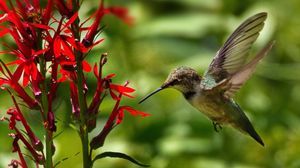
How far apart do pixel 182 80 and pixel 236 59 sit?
16 centimetres

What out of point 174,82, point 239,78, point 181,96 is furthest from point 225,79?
point 181,96

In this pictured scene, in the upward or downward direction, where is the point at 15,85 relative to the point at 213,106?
upward

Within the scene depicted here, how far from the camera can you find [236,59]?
6.14 ft

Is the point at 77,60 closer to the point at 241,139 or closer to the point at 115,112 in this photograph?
the point at 115,112

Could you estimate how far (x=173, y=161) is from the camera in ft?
7.66

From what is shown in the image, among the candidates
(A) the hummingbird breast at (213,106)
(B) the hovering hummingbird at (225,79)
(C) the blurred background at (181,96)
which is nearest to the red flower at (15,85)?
(B) the hovering hummingbird at (225,79)

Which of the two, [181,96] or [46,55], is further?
[181,96]

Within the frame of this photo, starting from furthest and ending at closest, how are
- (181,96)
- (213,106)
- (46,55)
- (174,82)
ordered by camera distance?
1. (181,96)
2. (213,106)
3. (174,82)
4. (46,55)

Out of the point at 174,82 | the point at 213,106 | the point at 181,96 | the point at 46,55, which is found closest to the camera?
the point at 46,55

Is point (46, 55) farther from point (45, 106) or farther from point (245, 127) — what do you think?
point (245, 127)

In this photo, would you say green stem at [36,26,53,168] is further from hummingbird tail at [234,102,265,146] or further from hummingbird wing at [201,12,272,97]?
hummingbird tail at [234,102,265,146]

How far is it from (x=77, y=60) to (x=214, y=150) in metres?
1.36

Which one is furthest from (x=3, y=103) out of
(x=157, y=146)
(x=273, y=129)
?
(x=273, y=129)

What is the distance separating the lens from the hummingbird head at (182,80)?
5.88ft
